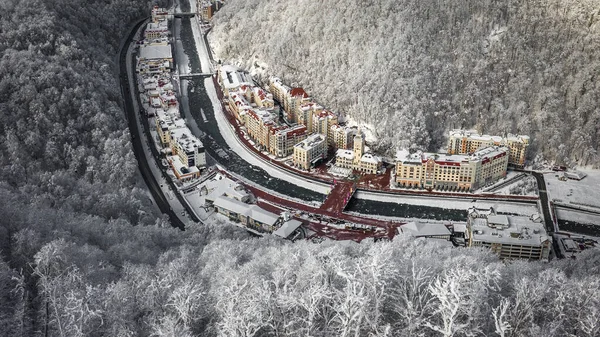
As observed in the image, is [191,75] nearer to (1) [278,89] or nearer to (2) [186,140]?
(1) [278,89]

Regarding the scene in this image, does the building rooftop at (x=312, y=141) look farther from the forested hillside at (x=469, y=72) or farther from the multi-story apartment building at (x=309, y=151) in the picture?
the forested hillside at (x=469, y=72)

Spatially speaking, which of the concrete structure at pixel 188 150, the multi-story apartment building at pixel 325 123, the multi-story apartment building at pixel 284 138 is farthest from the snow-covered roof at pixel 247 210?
the multi-story apartment building at pixel 325 123

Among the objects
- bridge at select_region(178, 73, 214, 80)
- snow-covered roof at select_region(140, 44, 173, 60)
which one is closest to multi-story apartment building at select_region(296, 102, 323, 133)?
bridge at select_region(178, 73, 214, 80)

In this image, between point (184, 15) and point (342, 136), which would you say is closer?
point (342, 136)

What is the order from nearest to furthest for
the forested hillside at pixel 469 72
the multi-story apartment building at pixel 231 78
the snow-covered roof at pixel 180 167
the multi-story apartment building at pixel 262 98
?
1. the snow-covered roof at pixel 180 167
2. the forested hillside at pixel 469 72
3. the multi-story apartment building at pixel 262 98
4. the multi-story apartment building at pixel 231 78

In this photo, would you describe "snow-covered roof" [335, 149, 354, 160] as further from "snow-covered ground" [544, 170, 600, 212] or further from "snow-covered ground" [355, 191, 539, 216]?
"snow-covered ground" [544, 170, 600, 212]

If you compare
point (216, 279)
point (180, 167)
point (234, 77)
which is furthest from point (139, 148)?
point (216, 279)

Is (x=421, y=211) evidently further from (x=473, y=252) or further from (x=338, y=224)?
(x=473, y=252)
